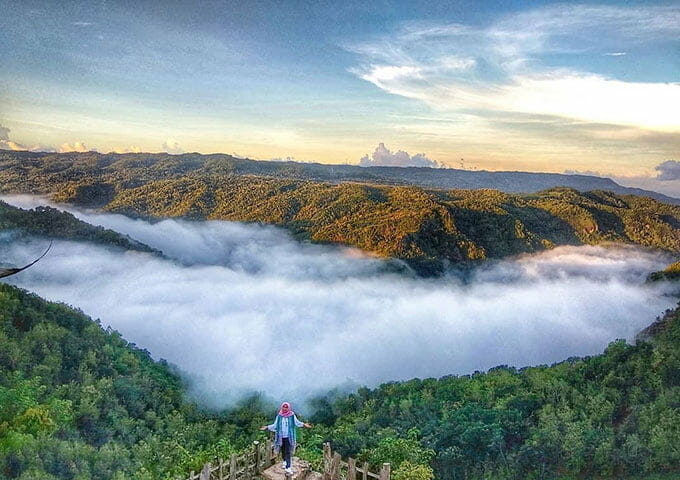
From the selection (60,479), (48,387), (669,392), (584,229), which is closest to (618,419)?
(669,392)

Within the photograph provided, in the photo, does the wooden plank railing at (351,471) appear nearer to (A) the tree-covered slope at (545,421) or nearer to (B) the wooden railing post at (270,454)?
(B) the wooden railing post at (270,454)

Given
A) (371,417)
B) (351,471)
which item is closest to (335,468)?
(351,471)

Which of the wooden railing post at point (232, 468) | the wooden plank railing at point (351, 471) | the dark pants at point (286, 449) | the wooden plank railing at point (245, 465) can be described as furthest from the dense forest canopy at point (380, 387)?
the wooden plank railing at point (351, 471)

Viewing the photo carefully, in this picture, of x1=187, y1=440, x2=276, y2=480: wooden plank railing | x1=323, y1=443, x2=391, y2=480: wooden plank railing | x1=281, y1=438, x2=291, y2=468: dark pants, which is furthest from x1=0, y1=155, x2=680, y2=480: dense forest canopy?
x1=323, y1=443, x2=391, y2=480: wooden plank railing

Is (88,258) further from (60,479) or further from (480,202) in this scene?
(480,202)

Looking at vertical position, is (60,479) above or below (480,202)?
below

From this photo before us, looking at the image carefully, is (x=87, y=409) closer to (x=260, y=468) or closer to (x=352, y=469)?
(x=260, y=468)
